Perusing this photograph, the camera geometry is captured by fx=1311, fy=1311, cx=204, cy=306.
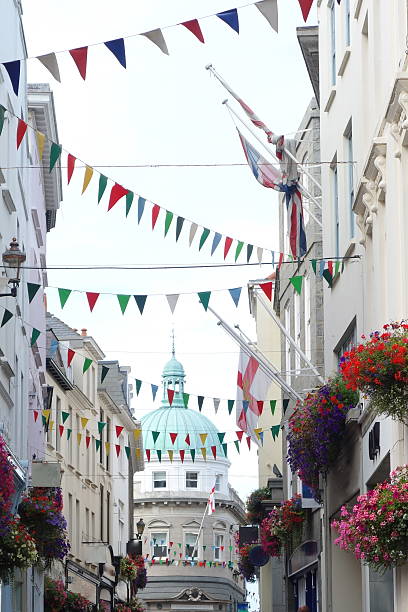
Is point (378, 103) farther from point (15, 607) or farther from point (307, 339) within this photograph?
point (15, 607)

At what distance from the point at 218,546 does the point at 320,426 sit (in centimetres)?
8259

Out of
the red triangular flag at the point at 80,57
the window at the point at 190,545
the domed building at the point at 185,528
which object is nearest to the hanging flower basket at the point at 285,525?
the red triangular flag at the point at 80,57

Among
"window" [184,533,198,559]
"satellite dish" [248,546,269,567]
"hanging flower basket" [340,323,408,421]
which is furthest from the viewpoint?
"window" [184,533,198,559]

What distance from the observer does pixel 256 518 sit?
122ft

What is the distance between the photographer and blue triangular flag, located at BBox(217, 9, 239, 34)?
512 inches

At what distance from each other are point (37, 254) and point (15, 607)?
33.6 ft

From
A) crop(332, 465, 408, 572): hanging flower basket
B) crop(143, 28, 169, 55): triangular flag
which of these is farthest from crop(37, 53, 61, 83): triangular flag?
crop(332, 465, 408, 572): hanging flower basket

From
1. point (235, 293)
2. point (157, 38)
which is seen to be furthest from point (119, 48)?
point (235, 293)

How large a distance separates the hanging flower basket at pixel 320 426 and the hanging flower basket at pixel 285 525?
261 inches

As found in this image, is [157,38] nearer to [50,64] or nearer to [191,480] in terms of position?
[50,64]

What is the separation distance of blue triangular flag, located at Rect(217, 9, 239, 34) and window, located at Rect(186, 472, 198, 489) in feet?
291

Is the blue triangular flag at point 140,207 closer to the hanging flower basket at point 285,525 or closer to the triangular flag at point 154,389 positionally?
the triangular flag at point 154,389

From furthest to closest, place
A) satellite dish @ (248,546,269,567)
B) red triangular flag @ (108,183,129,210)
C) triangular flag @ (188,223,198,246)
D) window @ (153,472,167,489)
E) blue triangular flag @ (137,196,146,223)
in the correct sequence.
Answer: window @ (153,472,167,489), satellite dish @ (248,546,269,567), triangular flag @ (188,223,198,246), blue triangular flag @ (137,196,146,223), red triangular flag @ (108,183,129,210)

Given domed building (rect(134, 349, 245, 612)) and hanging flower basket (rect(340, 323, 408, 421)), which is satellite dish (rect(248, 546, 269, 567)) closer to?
hanging flower basket (rect(340, 323, 408, 421))
